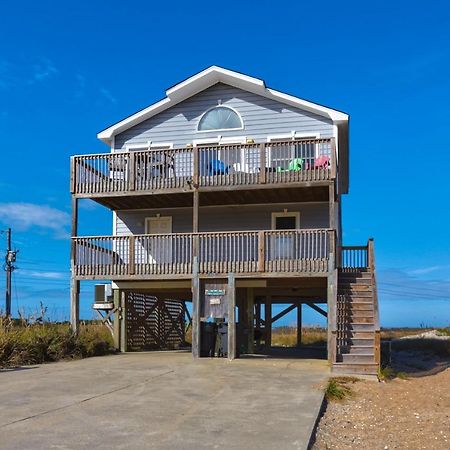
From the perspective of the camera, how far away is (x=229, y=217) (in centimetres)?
2186

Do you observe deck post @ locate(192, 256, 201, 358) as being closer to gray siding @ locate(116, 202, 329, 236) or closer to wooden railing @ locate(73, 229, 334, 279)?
wooden railing @ locate(73, 229, 334, 279)

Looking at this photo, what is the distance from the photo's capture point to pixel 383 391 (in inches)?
462

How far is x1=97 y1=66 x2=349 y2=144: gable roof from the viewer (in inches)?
801

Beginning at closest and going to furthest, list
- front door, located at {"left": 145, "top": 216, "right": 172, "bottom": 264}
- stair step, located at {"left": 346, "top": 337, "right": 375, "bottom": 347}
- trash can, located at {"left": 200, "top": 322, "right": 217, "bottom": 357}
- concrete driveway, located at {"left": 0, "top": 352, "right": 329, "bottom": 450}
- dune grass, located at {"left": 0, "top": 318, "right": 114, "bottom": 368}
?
concrete driveway, located at {"left": 0, "top": 352, "right": 329, "bottom": 450}
stair step, located at {"left": 346, "top": 337, "right": 375, "bottom": 347}
dune grass, located at {"left": 0, "top": 318, "right": 114, "bottom": 368}
trash can, located at {"left": 200, "top": 322, "right": 217, "bottom": 357}
front door, located at {"left": 145, "top": 216, "right": 172, "bottom": 264}

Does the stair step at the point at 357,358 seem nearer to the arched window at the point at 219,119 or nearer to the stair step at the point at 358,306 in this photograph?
the stair step at the point at 358,306

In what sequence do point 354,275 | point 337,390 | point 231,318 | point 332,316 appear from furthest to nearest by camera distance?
point 354,275
point 231,318
point 332,316
point 337,390

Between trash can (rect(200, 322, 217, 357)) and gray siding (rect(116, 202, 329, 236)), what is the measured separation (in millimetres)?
4362

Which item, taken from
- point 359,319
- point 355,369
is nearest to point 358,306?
point 359,319

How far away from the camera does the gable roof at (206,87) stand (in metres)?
20.3

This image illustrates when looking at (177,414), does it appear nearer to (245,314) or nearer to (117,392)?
(117,392)

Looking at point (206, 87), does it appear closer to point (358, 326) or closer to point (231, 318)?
point (231, 318)

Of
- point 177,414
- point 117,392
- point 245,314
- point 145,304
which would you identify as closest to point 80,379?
point 117,392

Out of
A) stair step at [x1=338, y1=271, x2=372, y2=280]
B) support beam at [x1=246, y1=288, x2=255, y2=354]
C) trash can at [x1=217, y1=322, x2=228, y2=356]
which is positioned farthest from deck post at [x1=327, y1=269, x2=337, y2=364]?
support beam at [x1=246, y1=288, x2=255, y2=354]

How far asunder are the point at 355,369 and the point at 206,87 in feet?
38.8
